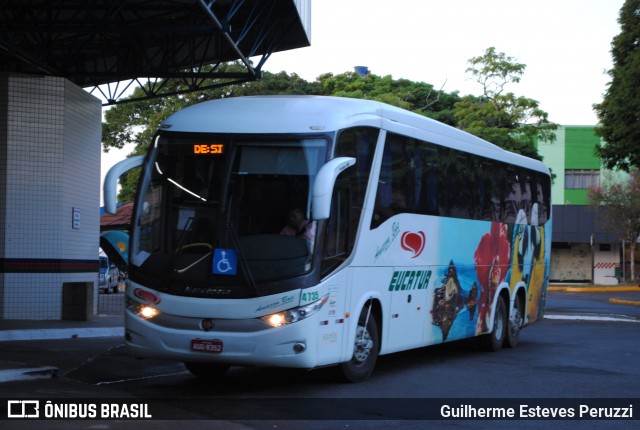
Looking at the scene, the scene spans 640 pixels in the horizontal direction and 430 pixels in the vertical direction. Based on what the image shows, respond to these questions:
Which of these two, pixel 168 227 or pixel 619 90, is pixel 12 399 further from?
pixel 619 90

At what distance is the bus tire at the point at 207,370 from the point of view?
41.5 feet

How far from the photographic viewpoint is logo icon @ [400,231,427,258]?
13402 mm

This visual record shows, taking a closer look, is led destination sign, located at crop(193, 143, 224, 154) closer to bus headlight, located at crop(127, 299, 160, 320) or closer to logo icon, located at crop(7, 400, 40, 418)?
bus headlight, located at crop(127, 299, 160, 320)

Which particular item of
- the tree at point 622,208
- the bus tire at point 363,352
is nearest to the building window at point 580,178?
the tree at point 622,208

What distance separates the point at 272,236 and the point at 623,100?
1028 inches

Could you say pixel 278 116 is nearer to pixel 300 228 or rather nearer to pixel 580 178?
pixel 300 228

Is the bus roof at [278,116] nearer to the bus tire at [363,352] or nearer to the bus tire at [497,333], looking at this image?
the bus tire at [363,352]

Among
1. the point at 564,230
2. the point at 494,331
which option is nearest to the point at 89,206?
the point at 494,331

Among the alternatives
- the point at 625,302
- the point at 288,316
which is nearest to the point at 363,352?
the point at 288,316

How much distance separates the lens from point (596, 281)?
61.0m

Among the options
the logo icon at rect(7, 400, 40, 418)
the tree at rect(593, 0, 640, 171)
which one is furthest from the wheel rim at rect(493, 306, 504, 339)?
the tree at rect(593, 0, 640, 171)

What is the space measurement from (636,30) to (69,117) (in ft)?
72.0

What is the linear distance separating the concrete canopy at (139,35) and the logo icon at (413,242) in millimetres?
5540

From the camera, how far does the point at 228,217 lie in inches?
428
